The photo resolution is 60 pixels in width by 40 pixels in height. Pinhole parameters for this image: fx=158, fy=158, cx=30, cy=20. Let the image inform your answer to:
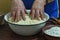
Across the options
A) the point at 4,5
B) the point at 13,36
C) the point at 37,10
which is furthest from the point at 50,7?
the point at 4,5

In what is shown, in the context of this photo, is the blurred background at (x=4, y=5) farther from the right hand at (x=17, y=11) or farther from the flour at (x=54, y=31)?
the flour at (x=54, y=31)

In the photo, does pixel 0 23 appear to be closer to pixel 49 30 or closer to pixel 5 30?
pixel 5 30

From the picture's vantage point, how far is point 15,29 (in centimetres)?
84

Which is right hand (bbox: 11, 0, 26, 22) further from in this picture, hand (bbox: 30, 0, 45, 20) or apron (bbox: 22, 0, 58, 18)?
apron (bbox: 22, 0, 58, 18)

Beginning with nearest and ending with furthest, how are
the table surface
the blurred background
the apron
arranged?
the table surface → the apron → the blurred background

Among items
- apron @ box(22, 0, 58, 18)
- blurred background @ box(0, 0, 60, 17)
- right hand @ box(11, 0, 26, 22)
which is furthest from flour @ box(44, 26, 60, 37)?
blurred background @ box(0, 0, 60, 17)

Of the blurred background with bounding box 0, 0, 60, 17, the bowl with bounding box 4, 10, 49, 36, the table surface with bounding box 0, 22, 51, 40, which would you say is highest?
the bowl with bounding box 4, 10, 49, 36

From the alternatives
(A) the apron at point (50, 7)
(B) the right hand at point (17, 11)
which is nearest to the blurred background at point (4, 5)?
(A) the apron at point (50, 7)

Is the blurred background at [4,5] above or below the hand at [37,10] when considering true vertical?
below

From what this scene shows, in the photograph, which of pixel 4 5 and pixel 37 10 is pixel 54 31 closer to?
pixel 37 10

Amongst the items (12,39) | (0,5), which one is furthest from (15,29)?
(0,5)

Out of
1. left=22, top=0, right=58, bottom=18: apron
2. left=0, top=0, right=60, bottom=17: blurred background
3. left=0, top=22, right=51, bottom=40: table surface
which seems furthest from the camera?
left=0, top=0, right=60, bottom=17: blurred background

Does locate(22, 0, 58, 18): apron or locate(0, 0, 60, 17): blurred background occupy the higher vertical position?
locate(22, 0, 58, 18): apron

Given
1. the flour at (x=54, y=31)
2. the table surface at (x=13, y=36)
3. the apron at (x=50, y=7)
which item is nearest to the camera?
the flour at (x=54, y=31)
